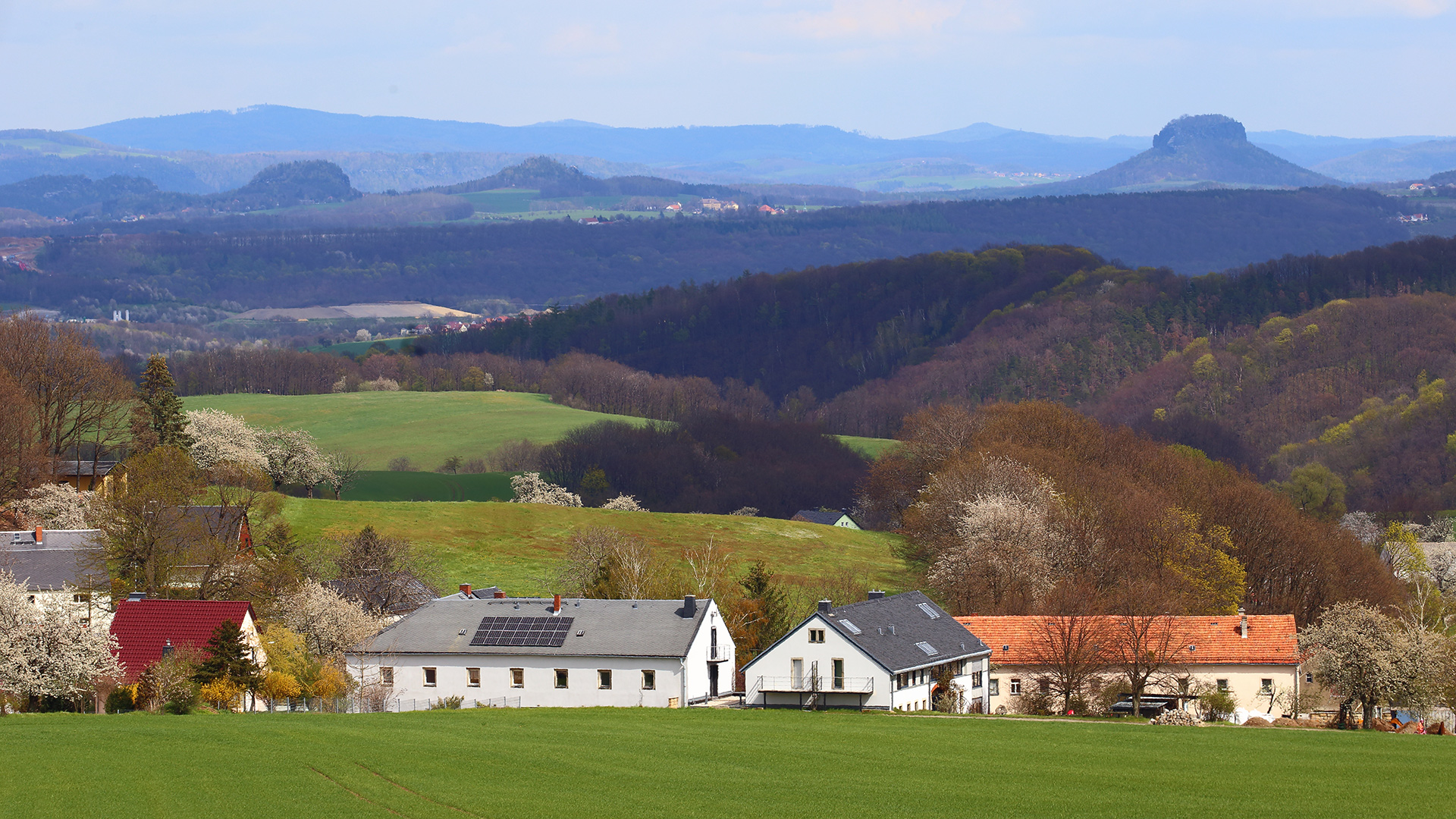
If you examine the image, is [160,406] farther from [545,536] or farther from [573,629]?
[573,629]

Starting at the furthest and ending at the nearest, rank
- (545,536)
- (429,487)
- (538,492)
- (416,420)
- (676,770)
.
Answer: (416,420) → (429,487) → (538,492) → (545,536) → (676,770)

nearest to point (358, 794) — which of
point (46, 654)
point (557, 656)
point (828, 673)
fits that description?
point (46, 654)

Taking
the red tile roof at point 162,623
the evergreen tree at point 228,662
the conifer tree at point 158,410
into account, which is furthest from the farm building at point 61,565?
the conifer tree at point 158,410

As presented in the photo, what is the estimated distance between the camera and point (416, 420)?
572 feet

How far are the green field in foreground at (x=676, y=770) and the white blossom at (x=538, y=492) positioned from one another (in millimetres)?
82193

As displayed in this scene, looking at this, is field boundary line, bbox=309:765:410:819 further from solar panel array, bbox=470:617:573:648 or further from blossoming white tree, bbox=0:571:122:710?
solar panel array, bbox=470:617:573:648

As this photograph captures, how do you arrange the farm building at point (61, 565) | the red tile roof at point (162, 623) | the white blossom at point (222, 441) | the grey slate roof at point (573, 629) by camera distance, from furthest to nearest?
the white blossom at point (222, 441) < the farm building at point (61, 565) < the grey slate roof at point (573, 629) < the red tile roof at point (162, 623)

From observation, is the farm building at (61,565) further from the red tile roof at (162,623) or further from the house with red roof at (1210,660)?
the house with red roof at (1210,660)

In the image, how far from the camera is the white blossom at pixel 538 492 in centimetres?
12744

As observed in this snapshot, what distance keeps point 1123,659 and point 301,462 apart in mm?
73254

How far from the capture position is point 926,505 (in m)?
93.8

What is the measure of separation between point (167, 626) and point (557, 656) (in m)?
13.0

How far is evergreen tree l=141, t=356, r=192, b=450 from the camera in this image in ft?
308

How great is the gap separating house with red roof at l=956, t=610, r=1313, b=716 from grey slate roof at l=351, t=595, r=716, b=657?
494 inches
